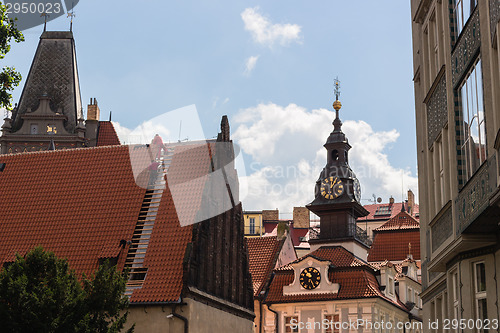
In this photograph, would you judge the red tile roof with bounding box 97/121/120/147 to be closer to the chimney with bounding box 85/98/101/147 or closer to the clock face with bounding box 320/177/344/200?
the chimney with bounding box 85/98/101/147

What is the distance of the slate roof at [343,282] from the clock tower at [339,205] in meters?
8.25

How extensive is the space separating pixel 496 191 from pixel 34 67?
162 ft

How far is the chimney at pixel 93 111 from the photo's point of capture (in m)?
56.5

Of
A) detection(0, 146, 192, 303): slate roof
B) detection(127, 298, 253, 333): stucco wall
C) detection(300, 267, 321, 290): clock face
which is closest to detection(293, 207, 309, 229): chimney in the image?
detection(300, 267, 321, 290): clock face

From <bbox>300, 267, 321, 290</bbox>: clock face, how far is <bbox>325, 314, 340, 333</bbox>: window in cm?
198

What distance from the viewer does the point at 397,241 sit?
194 feet

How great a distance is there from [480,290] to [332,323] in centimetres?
2870

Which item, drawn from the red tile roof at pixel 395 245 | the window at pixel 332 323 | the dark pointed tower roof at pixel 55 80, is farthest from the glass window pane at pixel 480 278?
the dark pointed tower roof at pixel 55 80

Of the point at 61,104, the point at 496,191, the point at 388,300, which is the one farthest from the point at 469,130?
the point at 61,104

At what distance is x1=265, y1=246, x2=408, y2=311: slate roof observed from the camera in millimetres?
44031

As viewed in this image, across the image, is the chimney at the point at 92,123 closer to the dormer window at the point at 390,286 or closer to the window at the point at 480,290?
the dormer window at the point at 390,286

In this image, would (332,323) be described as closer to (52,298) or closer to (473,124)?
(52,298)

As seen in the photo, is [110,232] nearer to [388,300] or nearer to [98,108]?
[388,300]

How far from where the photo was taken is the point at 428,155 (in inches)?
830
